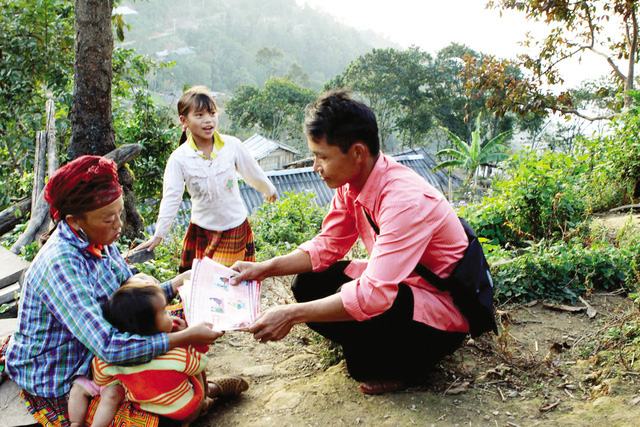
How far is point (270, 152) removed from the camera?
28594 millimetres

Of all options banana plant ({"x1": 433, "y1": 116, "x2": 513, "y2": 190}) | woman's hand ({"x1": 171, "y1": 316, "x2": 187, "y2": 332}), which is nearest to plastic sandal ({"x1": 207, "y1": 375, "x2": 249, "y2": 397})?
woman's hand ({"x1": 171, "y1": 316, "x2": 187, "y2": 332})

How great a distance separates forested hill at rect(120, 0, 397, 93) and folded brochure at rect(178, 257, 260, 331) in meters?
45.8

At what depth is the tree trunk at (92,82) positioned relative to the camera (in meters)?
4.04

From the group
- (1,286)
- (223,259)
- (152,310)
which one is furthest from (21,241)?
(152,310)

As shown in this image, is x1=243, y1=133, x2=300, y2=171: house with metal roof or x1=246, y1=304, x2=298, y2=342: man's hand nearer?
x1=246, y1=304, x2=298, y2=342: man's hand

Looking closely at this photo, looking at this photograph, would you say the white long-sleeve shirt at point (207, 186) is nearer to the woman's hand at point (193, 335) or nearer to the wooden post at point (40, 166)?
the woman's hand at point (193, 335)

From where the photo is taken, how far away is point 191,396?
198cm

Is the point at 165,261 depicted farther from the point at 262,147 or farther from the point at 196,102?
the point at 262,147

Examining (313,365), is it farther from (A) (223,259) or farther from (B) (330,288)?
(A) (223,259)

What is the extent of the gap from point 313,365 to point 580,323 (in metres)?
1.65

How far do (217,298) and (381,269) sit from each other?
30.2 inches

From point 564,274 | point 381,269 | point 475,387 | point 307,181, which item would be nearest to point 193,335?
point 381,269

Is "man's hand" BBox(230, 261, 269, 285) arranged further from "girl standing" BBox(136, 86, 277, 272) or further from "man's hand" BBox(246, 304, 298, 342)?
"girl standing" BBox(136, 86, 277, 272)

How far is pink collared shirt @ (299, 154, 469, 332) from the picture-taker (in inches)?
76.2
